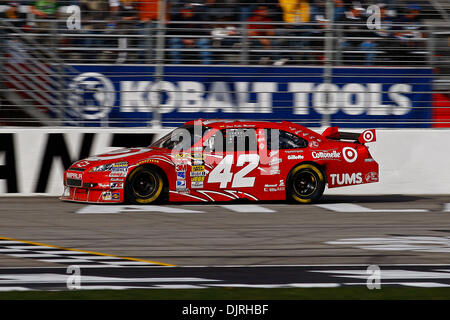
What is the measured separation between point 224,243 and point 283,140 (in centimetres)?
377

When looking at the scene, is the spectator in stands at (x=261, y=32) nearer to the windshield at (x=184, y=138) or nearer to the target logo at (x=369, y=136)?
the target logo at (x=369, y=136)

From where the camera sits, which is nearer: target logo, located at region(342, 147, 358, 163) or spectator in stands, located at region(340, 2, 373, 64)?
target logo, located at region(342, 147, 358, 163)

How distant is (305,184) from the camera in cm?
1243

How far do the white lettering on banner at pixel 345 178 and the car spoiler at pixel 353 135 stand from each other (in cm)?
60

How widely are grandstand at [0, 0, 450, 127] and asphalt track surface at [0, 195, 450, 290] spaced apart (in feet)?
8.59

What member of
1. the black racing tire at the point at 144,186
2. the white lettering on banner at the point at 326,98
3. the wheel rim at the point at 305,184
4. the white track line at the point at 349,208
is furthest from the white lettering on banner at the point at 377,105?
the black racing tire at the point at 144,186

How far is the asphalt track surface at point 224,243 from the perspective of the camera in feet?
23.3

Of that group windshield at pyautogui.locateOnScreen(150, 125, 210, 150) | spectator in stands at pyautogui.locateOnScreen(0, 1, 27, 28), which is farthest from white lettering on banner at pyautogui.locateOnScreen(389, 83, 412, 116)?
spectator in stands at pyautogui.locateOnScreen(0, 1, 27, 28)

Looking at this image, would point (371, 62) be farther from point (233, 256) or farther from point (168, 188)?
point (233, 256)

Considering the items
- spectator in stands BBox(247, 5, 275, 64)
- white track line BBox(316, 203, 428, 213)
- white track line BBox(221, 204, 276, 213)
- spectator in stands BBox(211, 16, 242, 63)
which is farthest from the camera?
spectator in stands BBox(247, 5, 275, 64)

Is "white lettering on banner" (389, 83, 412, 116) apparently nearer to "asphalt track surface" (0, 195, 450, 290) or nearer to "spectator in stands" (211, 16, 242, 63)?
"asphalt track surface" (0, 195, 450, 290)

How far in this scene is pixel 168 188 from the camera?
39.0ft

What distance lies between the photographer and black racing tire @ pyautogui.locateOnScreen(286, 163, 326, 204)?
12281 millimetres

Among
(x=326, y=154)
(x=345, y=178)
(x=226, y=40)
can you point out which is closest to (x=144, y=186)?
(x=326, y=154)
